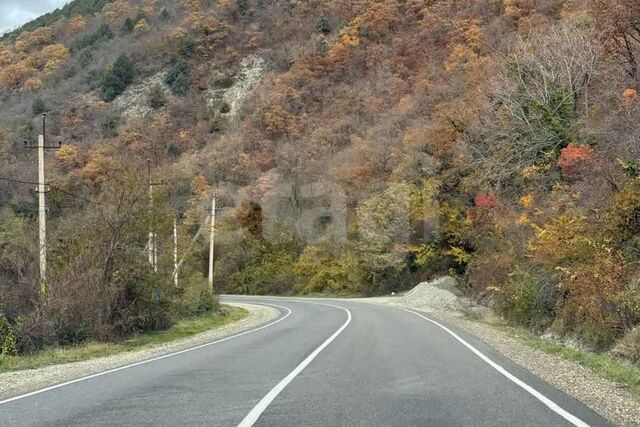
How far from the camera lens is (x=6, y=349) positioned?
57.4 feet

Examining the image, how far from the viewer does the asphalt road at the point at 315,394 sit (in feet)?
24.9

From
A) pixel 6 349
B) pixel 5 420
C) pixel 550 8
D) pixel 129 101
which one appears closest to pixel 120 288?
pixel 6 349

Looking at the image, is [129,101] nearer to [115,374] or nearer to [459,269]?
[459,269]

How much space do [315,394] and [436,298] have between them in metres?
34.6

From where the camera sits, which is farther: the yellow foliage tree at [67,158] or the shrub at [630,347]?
the yellow foliage tree at [67,158]

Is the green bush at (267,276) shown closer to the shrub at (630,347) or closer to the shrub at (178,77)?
the shrub at (178,77)

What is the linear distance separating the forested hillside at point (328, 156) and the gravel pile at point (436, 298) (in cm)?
171

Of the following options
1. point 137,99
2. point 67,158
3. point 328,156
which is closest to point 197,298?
point 67,158

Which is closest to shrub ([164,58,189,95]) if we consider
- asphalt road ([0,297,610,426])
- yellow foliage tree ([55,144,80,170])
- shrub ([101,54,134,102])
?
shrub ([101,54,134,102])

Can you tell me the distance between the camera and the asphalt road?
7.60 metres

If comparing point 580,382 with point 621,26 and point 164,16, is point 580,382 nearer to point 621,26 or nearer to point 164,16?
point 621,26

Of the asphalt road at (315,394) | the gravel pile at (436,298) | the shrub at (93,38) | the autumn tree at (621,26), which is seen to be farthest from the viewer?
the shrub at (93,38)

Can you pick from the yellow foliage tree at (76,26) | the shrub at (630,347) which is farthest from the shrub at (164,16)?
the shrub at (630,347)

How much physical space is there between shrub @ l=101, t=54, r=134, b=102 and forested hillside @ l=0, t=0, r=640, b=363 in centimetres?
31
